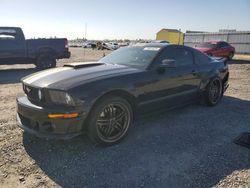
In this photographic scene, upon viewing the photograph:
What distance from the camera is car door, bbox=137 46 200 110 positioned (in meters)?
4.33

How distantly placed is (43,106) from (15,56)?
8.89 m

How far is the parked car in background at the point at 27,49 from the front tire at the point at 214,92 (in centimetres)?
832

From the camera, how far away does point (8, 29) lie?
447 inches

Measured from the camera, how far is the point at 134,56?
478 centimetres

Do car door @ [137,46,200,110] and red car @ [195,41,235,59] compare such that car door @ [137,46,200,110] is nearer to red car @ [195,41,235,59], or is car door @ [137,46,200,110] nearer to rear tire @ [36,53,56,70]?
rear tire @ [36,53,56,70]

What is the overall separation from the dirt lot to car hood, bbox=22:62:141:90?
94 cm

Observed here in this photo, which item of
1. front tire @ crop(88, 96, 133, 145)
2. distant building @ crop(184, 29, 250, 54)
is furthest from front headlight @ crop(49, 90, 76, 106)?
distant building @ crop(184, 29, 250, 54)

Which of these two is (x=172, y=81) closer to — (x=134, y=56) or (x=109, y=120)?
(x=134, y=56)

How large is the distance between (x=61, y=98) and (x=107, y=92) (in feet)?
2.12

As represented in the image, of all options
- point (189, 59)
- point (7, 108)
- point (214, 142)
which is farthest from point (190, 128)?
point (7, 108)

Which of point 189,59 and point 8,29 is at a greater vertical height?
point 8,29

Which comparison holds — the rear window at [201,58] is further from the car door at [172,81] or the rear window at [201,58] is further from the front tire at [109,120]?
the front tire at [109,120]

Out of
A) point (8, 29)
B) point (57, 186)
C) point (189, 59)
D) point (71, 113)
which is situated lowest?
point (57, 186)

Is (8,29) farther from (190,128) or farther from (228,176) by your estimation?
(228,176)
